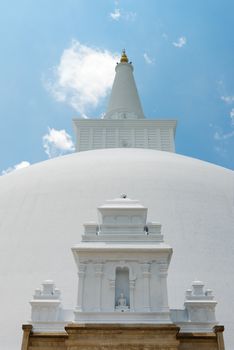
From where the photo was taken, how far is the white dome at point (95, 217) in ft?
35.5

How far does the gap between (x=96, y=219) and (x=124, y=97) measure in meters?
15.7

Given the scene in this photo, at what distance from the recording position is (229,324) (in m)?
9.99

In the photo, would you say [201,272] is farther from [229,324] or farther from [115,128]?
[115,128]

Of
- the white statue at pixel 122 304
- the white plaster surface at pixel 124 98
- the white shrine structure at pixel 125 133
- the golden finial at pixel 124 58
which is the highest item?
the golden finial at pixel 124 58

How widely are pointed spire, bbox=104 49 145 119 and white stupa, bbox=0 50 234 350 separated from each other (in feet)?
27.3

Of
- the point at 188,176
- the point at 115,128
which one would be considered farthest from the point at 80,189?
the point at 115,128

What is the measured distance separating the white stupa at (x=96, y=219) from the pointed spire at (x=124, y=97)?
833 cm

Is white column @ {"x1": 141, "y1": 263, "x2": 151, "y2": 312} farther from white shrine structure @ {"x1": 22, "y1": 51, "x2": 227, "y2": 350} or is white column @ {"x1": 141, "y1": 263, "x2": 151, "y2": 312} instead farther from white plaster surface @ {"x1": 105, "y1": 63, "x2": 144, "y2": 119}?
white plaster surface @ {"x1": 105, "y1": 63, "x2": 144, "y2": 119}

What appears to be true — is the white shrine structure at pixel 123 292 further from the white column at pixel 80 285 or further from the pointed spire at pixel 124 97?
the pointed spire at pixel 124 97

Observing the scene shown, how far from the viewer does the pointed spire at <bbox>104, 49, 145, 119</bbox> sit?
2648 cm

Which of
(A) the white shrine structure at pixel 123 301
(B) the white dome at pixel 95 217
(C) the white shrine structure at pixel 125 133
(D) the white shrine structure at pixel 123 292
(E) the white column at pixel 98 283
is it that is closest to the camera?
(A) the white shrine structure at pixel 123 301

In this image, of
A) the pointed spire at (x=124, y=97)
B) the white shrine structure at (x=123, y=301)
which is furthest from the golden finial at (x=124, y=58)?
the white shrine structure at (x=123, y=301)

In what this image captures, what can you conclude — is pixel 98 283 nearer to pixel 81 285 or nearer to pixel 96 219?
pixel 81 285

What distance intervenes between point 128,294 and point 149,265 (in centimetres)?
73
